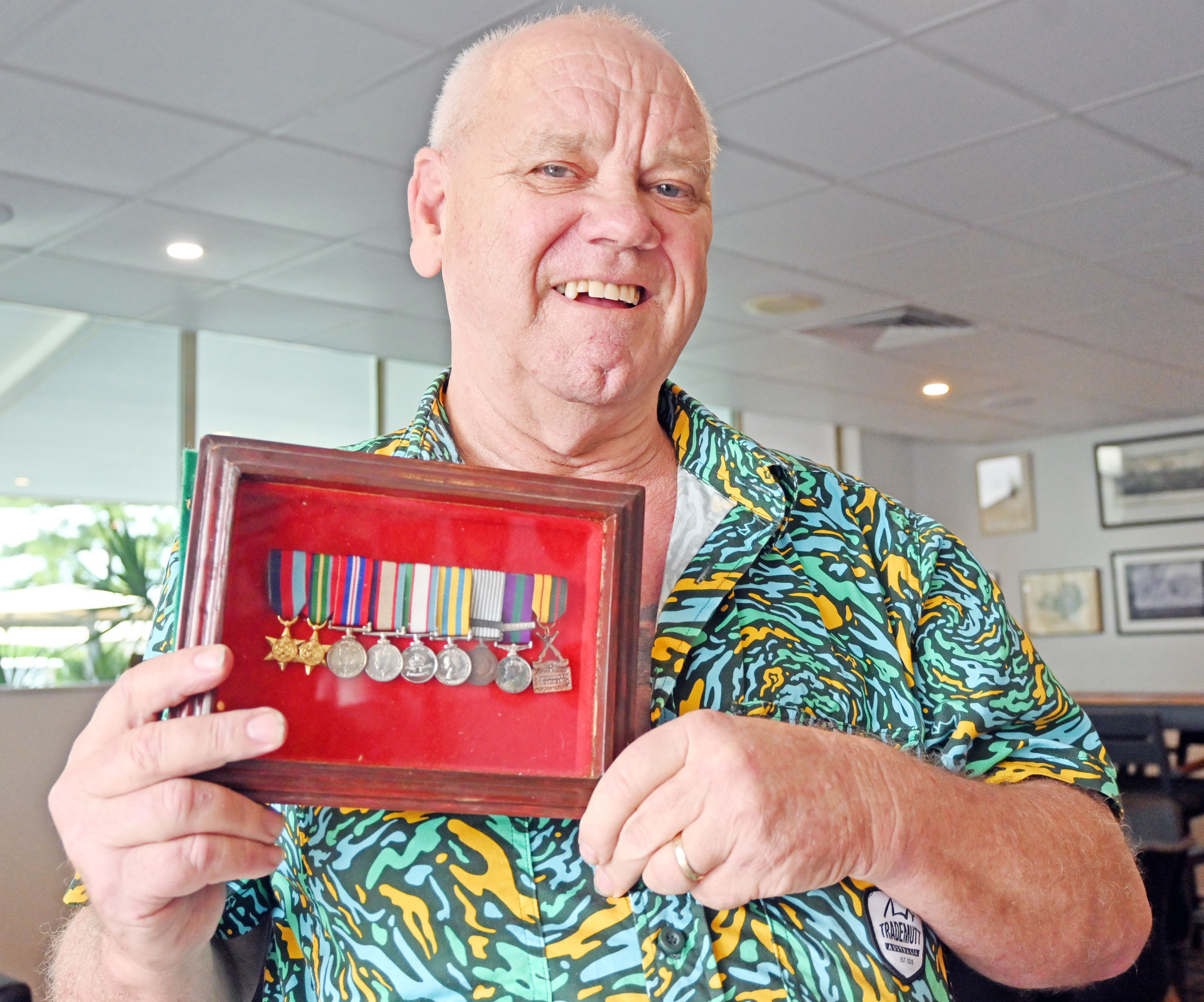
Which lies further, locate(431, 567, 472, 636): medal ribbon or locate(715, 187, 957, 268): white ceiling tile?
locate(715, 187, 957, 268): white ceiling tile

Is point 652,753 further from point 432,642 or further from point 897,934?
point 897,934

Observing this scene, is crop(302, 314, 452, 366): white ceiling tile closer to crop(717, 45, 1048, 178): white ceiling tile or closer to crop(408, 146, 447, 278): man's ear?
crop(717, 45, 1048, 178): white ceiling tile

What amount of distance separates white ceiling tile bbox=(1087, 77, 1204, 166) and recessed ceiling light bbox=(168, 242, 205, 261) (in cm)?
318

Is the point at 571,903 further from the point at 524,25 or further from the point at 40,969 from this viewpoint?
the point at 524,25

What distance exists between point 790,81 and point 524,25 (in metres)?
2.29

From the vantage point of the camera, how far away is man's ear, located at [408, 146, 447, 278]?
3.71ft

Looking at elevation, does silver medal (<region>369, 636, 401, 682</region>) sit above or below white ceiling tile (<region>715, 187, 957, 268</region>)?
below

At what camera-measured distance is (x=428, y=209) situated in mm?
1151

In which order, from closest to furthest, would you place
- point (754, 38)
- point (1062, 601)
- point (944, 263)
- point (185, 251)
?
1. point (754, 38)
2. point (185, 251)
3. point (944, 263)
4. point (1062, 601)

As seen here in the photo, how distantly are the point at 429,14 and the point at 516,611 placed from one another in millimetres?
2439

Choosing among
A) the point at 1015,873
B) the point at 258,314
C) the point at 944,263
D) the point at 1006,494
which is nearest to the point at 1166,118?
the point at 944,263

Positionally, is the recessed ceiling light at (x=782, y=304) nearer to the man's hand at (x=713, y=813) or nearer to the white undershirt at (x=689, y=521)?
the white undershirt at (x=689, y=521)

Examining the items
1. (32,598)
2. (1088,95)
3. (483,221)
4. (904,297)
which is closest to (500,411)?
(483,221)

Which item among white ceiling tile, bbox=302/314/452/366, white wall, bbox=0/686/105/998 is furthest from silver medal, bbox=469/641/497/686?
white ceiling tile, bbox=302/314/452/366
